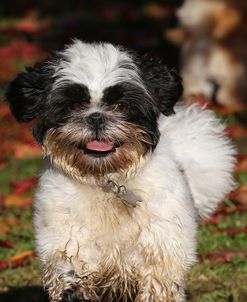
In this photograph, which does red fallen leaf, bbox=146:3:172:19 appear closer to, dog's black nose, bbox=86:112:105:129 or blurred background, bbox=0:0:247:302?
blurred background, bbox=0:0:247:302

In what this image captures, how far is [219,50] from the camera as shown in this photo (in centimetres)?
1351

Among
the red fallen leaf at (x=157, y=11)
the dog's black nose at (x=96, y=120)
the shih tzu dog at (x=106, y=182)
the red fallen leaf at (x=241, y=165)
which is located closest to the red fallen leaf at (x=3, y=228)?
the red fallen leaf at (x=241, y=165)

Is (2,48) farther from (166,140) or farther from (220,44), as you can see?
(166,140)

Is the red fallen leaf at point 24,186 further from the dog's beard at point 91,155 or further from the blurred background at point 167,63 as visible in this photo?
the dog's beard at point 91,155

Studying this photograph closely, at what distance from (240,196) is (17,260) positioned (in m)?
2.30

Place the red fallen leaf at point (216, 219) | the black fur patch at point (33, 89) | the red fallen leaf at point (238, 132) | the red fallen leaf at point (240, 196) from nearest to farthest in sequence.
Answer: the black fur patch at point (33, 89), the red fallen leaf at point (216, 219), the red fallen leaf at point (240, 196), the red fallen leaf at point (238, 132)

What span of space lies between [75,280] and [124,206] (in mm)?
521

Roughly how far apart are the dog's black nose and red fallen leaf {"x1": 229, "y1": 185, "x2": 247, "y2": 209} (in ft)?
11.6

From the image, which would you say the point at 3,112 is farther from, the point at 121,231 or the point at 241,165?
the point at 121,231

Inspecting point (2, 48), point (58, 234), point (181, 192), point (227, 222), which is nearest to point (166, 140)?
point (181, 192)

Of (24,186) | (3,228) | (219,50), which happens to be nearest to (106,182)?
(3,228)

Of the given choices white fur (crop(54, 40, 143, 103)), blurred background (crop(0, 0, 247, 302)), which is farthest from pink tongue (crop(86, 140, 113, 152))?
blurred background (crop(0, 0, 247, 302))

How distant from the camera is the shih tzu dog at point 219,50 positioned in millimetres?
13445

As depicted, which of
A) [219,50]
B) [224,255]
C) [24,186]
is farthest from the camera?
[219,50]
